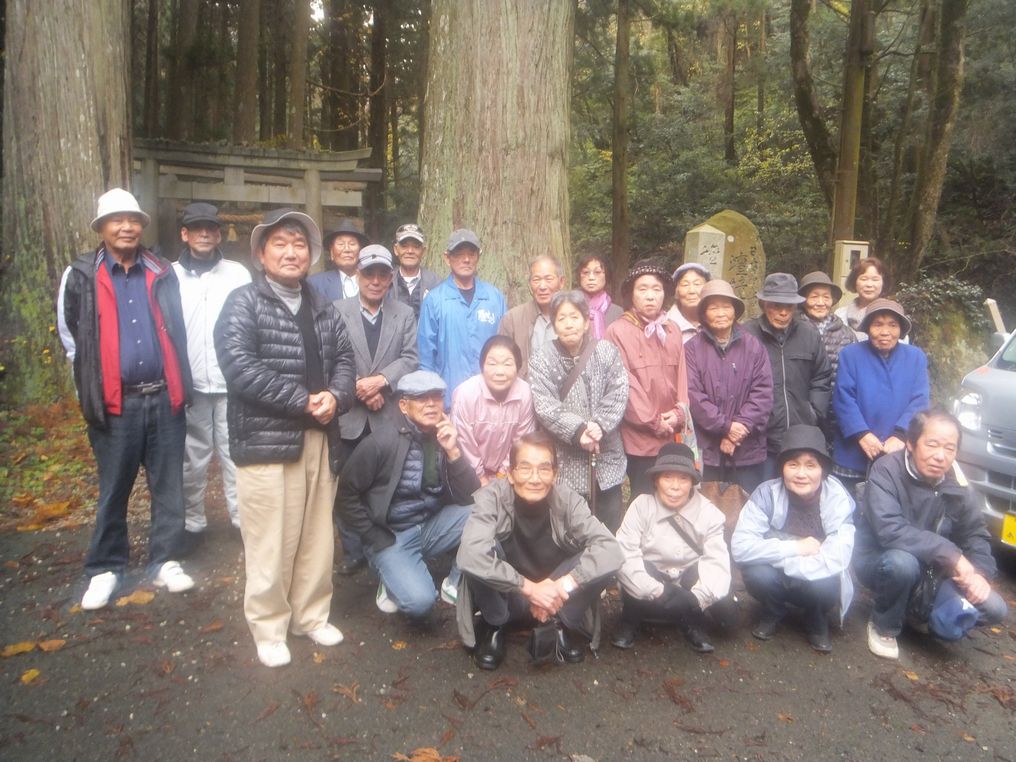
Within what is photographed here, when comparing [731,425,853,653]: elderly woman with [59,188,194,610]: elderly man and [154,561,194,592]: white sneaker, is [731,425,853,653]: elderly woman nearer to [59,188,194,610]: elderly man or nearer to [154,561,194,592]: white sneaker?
[154,561,194,592]: white sneaker

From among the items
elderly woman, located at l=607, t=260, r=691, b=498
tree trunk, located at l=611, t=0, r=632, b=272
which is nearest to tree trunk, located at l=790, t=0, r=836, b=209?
tree trunk, located at l=611, t=0, r=632, b=272

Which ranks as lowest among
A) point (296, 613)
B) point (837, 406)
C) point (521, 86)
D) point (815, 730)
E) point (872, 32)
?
point (815, 730)

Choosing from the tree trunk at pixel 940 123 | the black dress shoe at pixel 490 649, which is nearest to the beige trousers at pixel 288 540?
the black dress shoe at pixel 490 649

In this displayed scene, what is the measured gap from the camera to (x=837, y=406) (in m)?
4.63

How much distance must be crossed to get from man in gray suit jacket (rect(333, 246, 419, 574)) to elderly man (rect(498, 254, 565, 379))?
0.66 m

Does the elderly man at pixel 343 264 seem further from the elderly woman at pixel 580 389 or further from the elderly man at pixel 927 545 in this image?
the elderly man at pixel 927 545

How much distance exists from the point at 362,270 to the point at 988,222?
15.1m

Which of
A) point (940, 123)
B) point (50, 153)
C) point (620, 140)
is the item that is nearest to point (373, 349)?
point (50, 153)

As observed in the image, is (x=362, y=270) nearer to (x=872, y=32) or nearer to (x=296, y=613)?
(x=296, y=613)

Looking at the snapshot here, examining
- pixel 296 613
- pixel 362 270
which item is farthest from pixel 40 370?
pixel 296 613

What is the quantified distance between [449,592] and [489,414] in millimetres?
1062

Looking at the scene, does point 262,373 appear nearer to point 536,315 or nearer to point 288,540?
point 288,540

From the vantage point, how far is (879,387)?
4.55m

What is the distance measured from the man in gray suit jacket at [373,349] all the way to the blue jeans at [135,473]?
3.17 feet
